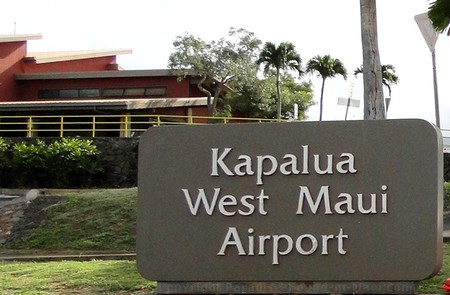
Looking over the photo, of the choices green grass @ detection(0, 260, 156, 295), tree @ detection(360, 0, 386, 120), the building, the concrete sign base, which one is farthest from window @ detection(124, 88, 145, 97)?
the concrete sign base

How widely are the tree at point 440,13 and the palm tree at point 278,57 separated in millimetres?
23359

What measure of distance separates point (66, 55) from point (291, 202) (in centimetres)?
3674

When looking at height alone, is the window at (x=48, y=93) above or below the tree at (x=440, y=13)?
above

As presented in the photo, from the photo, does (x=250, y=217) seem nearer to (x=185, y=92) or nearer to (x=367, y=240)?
(x=367, y=240)

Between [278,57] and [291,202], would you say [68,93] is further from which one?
[291,202]

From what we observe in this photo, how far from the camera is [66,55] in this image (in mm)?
43062

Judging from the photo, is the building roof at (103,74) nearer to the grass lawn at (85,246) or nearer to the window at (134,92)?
the window at (134,92)

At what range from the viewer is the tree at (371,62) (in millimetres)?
17281

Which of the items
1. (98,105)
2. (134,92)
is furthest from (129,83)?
(98,105)

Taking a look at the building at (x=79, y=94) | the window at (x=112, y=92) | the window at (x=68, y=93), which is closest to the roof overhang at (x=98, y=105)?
the building at (x=79, y=94)

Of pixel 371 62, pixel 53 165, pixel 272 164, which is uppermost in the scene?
pixel 371 62

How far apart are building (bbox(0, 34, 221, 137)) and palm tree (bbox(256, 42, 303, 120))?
96.5 inches

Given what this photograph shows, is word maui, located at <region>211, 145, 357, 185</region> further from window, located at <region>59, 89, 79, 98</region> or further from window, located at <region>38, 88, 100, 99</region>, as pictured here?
window, located at <region>59, 89, 79, 98</region>

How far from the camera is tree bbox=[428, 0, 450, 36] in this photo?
14.7 metres
